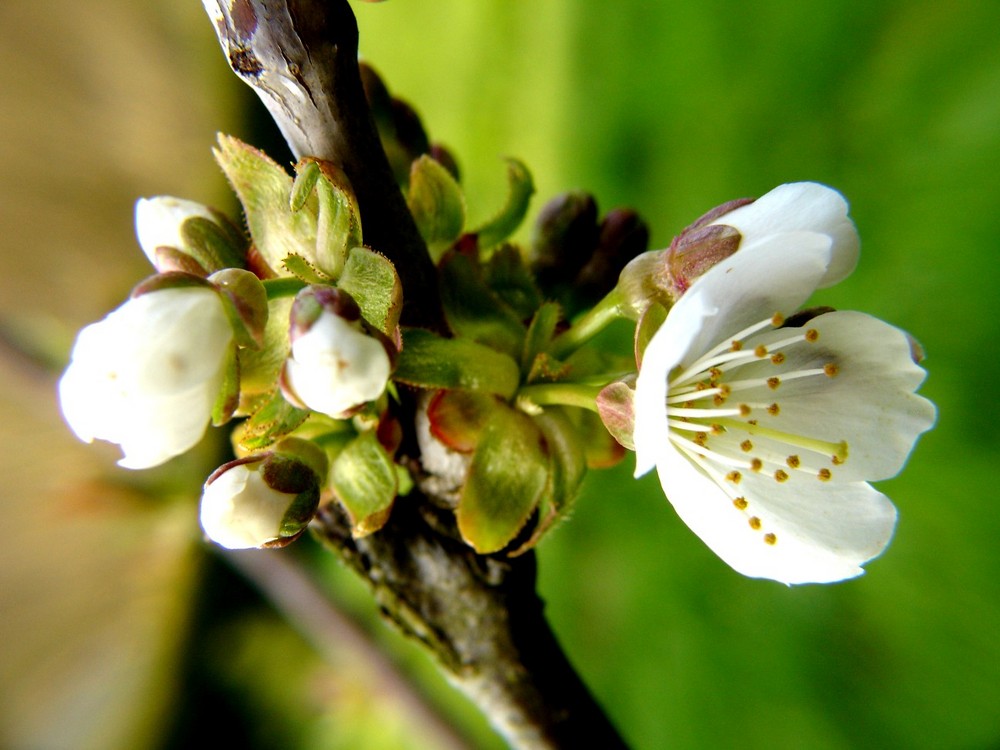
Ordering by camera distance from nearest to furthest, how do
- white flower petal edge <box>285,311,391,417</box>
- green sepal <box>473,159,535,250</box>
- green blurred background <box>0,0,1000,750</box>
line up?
white flower petal edge <box>285,311,391,417</box> → green sepal <box>473,159,535,250</box> → green blurred background <box>0,0,1000,750</box>

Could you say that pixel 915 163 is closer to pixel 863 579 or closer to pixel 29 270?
pixel 863 579

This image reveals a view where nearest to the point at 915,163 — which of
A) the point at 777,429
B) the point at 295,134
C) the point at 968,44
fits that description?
the point at 968,44

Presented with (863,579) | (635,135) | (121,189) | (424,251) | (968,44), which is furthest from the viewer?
(121,189)

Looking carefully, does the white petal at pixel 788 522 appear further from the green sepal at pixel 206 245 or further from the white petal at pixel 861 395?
the green sepal at pixel 206 245

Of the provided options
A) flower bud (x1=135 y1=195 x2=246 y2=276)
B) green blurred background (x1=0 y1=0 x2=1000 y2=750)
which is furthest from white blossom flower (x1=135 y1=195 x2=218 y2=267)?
green blurred background (x1=0 y1=0 x2=1000 y2=750)

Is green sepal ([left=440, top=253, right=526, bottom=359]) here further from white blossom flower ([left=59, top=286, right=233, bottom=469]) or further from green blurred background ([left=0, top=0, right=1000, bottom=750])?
Answer: green blurred background ([left=0, top=0, right=1000, bottom=750])

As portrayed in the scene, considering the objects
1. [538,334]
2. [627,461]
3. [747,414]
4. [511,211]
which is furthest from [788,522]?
[627,461]

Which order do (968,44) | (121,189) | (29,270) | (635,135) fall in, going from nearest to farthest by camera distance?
(968,44) → (635,135) → (29,270) → (121,189)
